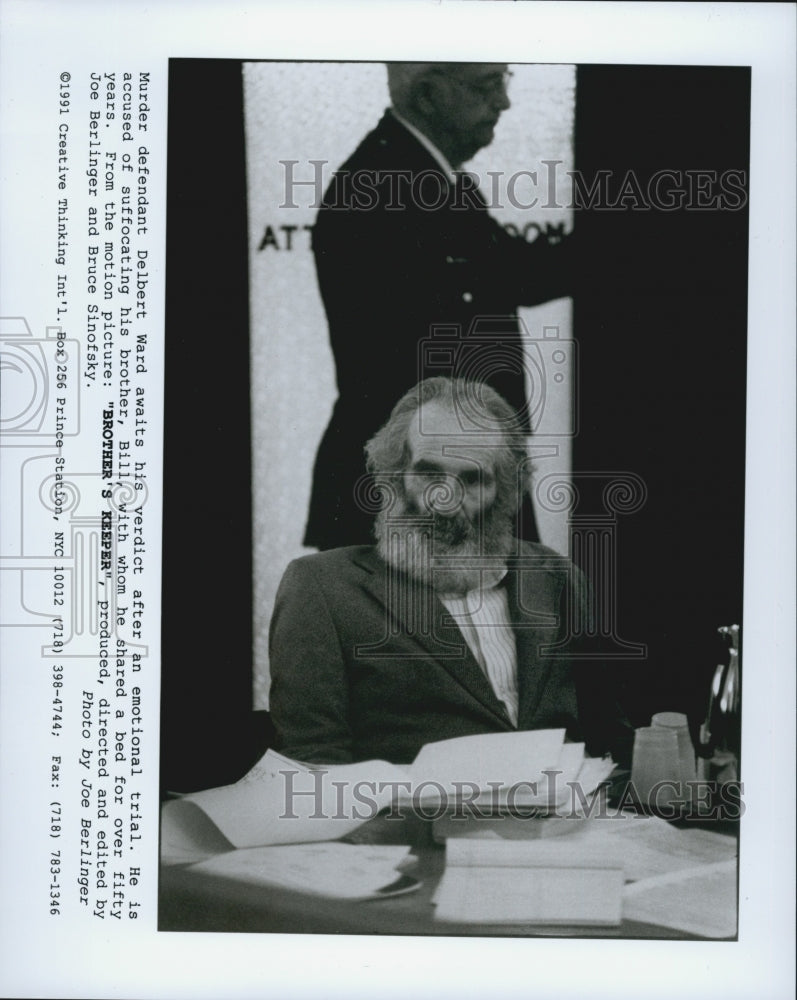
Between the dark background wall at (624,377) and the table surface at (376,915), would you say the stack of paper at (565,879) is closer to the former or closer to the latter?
the table surface at (376,915)

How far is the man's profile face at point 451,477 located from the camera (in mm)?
1559

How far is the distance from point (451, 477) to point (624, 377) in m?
0.31

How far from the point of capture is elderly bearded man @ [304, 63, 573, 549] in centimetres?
156

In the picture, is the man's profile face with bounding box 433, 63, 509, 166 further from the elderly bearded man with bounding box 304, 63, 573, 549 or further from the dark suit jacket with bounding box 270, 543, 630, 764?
the dark suit jacket with bounding box 270, 543, 630, 764

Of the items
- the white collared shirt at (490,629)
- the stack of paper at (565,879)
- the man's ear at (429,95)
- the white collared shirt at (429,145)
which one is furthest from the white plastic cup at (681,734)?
the man's ear at (429,95)

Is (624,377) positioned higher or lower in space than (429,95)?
A: lower

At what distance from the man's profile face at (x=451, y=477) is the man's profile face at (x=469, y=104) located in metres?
0.42

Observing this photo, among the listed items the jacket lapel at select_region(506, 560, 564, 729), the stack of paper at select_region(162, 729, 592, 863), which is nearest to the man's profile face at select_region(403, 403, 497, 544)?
the jacket lapel at select_region(506, 560, 564, 729)

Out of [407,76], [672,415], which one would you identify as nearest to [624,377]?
[672,415]

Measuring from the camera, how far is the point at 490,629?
5.14 ft

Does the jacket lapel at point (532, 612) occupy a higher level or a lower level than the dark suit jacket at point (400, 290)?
lower

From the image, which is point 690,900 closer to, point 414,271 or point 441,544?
point 441,544

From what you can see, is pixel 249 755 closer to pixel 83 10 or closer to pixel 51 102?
pixel 51 102

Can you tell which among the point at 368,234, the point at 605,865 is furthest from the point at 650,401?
the point at 605,865
